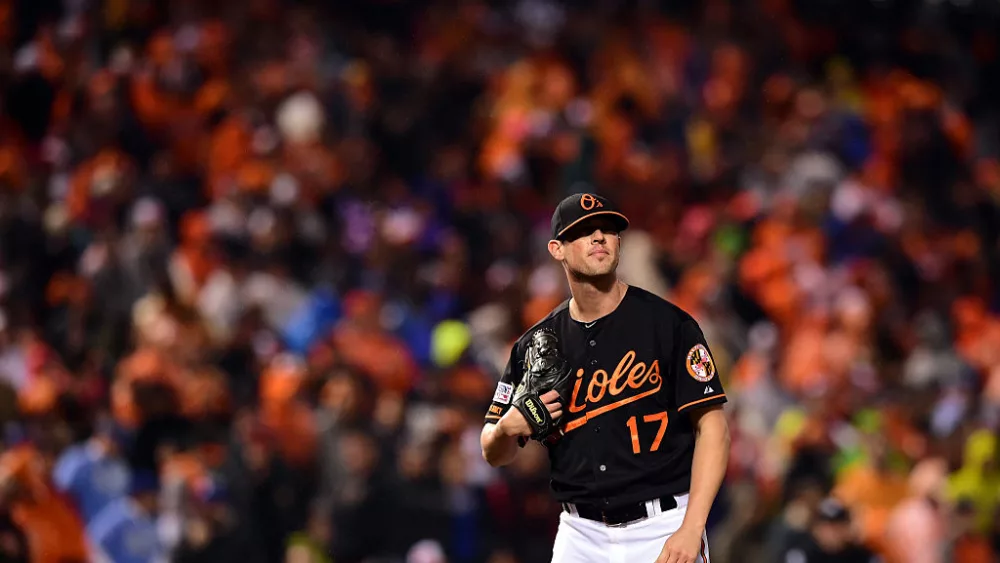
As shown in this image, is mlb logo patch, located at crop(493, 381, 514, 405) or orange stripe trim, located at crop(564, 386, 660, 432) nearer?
orange stripe trim, located at crop(564, 386, 660, 432)

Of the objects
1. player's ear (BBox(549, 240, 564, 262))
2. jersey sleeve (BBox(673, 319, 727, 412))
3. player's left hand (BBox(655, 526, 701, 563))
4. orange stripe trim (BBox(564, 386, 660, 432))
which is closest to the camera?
player's left hand (BBox(655, 526, 701, 563))

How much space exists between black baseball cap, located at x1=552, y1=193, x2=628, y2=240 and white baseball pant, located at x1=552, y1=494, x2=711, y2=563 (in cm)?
95

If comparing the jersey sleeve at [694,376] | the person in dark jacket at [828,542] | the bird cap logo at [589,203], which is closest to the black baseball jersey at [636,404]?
the jersey sleeve at [694,376]

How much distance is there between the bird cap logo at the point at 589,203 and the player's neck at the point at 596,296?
0.95 feet

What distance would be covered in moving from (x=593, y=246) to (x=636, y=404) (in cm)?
55

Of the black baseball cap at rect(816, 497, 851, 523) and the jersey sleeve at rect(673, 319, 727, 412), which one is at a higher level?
the jersey sleeve at rect(673, 319, 727, 412)

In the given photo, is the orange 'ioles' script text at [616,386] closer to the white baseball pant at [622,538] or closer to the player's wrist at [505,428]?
the player's wrist at [505,428]

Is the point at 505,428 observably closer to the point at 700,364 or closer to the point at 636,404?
the point at 636,404

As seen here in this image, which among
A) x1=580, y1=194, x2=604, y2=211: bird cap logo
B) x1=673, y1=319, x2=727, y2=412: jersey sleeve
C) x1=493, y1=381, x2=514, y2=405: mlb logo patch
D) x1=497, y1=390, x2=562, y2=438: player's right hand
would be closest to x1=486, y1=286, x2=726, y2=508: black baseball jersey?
x1=673, y1=319, x2=727, y2=412: jersey sleeve

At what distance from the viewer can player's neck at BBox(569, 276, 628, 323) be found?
496cm

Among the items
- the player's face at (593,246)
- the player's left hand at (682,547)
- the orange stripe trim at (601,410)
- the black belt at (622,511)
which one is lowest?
the player's left hand at (682,547)

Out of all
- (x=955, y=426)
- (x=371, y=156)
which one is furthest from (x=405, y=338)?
(x=955, y=426)

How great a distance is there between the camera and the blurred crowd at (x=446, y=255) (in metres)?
8.65

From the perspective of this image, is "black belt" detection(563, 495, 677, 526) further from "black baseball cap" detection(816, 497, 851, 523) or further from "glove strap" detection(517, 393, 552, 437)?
"black baseball cap" detection(816, 497, 851, 523)
